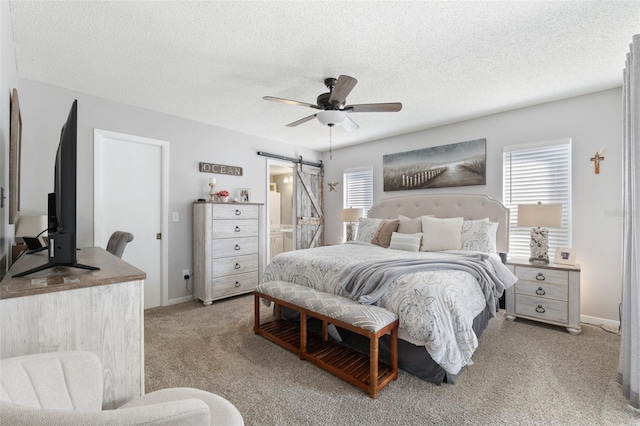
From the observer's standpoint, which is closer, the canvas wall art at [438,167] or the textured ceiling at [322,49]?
the textured ceiling at [322,49]

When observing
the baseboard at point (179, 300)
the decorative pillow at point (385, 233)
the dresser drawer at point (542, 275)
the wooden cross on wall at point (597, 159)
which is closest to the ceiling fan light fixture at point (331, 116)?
the decorative pillow at point (385, 233)

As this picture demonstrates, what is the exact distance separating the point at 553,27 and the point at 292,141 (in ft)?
12.3

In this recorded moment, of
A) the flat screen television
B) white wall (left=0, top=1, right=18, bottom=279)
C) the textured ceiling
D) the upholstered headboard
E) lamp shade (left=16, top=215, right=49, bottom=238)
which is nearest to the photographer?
the flat screen television

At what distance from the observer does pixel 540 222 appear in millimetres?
2986

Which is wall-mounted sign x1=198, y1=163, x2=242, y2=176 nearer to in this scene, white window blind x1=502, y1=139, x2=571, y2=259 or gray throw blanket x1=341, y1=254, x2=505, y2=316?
gray throw blanket x1=341, y1=254, x2=505, y2=316

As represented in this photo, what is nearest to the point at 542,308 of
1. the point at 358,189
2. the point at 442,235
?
the point at 442,235

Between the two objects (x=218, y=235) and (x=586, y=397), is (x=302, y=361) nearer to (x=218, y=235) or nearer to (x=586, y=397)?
(x=586, y=397)

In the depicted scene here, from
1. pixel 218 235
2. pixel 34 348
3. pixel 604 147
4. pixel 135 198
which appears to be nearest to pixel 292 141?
pixel 218 235

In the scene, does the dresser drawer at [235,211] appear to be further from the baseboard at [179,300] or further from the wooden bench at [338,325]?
the wooden bench at [338,325]

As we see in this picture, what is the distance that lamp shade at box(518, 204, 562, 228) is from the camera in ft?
9.55

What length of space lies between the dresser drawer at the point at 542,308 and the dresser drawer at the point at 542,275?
0.65 feet

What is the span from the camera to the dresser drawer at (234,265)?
12.4 ft

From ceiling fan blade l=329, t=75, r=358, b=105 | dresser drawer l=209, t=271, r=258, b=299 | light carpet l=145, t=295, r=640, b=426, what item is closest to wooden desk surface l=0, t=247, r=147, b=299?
light carpet l=145, t=295, r=640, b=426

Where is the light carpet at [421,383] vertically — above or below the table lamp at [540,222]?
below
